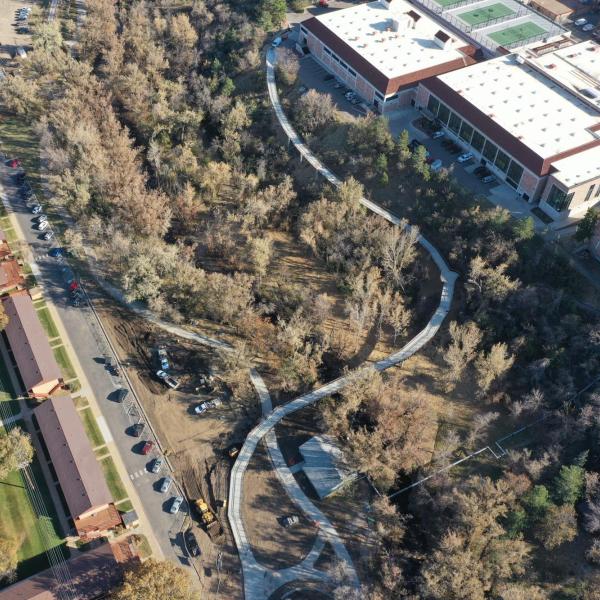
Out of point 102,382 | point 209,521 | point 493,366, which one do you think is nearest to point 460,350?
point 493,366

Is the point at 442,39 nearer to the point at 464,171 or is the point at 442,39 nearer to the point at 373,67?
the point at 373,67

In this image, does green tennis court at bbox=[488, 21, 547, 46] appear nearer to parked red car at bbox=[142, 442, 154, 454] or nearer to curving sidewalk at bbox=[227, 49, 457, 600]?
curving sidewalk at bbox=[227, 49, 457, 600]

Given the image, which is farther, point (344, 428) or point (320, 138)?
point (320, 138)

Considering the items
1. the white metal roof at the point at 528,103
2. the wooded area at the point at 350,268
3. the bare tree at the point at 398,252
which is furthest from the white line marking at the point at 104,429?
the white metal roof at the point at 528,103

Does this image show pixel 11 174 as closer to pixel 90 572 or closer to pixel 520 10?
pixel 90 572

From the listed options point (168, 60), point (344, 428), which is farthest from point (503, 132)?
point (168, 60)
